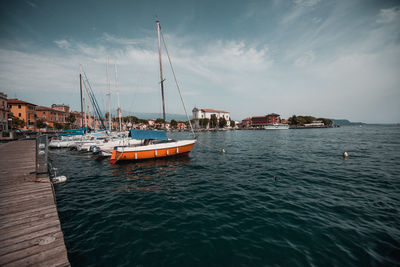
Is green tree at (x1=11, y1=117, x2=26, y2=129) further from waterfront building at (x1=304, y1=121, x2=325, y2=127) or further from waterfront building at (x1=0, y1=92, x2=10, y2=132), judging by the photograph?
waterfront building at (x1=304, y1=121, x2=325, y2=127)

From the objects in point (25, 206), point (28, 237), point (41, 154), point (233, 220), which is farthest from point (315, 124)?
point (28, 237)

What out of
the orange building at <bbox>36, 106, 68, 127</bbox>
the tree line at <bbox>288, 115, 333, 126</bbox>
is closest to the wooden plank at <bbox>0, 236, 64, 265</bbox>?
the orange building at <bbox>36, 106, 68, 127</bbox>

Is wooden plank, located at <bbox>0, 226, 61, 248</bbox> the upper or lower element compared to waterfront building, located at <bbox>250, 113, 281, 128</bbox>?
lower

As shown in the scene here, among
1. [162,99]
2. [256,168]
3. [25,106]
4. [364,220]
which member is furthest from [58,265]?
[25,106]

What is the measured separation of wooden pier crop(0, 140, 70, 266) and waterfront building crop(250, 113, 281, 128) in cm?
17114

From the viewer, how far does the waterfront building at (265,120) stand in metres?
160

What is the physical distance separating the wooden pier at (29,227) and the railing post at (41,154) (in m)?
1.13

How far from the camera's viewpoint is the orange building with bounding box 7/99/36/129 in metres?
66.1

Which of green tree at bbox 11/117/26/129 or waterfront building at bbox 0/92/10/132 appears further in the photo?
green tree at bbox 11/117/26/129

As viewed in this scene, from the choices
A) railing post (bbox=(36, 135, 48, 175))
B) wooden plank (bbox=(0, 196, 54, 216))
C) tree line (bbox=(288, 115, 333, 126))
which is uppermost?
tree line (bbox=(288, 115, 333, 126))

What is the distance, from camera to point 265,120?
162 meters

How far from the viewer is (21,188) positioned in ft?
22.9

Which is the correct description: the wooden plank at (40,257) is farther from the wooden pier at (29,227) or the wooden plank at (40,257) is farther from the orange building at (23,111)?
the orange building at (23,111)

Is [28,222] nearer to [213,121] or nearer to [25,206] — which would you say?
[25,206]
